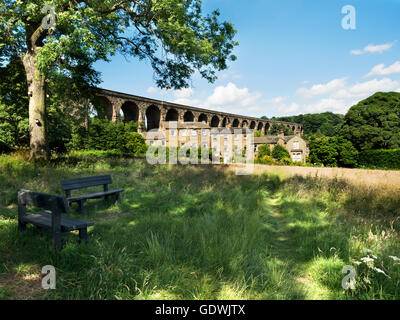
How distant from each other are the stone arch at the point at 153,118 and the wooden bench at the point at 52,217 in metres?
52.1

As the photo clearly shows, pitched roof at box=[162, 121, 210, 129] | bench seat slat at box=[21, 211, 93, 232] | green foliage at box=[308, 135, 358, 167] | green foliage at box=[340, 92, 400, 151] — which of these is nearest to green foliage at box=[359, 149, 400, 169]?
green foliage at box=[308, 135, 358, 167]

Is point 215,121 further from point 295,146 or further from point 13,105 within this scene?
point 13,105

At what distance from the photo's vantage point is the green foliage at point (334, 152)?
123 feet

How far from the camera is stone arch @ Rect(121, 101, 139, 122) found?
158 ft

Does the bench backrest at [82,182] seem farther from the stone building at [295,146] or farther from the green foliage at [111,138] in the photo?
the stone building at [295,146]

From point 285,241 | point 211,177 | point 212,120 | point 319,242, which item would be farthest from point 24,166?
point 212,120

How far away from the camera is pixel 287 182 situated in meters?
9.37

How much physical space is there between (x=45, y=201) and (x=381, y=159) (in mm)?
38689

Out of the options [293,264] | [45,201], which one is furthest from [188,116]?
[293,264]

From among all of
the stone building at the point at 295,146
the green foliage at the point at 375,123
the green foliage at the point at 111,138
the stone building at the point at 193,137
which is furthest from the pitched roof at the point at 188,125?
the green foliage at the point at 375,123

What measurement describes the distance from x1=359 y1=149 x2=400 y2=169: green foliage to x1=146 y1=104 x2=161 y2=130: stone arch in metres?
41.2

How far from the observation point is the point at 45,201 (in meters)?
3.46
